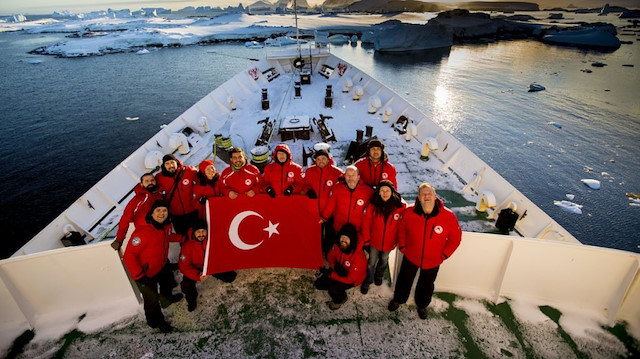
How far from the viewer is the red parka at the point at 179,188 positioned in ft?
14.1

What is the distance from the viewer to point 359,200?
12.0 ft

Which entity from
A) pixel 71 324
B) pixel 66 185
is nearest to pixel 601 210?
pixel 71 324

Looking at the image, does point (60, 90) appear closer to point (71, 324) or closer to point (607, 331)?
point (71, 324)

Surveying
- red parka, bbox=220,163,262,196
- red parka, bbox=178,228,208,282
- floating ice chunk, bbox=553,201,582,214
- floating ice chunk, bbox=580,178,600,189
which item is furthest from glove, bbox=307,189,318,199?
floating ice chunk, bbox=580,178,600,189

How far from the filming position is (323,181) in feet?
14.2

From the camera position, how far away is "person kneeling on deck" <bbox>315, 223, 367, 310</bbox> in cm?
349

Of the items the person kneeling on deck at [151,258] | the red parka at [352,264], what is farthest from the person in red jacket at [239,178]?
the red parka at [352,264]

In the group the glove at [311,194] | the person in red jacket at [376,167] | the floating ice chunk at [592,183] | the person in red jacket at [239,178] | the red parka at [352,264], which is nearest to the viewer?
the red parka at [352,264]

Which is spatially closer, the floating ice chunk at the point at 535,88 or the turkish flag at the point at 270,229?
the turkish flag at the point at 270,229

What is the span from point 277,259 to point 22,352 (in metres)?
2.99

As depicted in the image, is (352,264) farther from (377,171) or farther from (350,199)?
(377,171)

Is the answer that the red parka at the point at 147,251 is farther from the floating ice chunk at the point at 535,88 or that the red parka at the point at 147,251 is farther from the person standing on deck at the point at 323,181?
the floating ice chunk at the point at 535,88

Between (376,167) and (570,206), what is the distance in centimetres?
1202

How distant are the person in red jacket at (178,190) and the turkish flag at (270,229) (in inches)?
29.2
